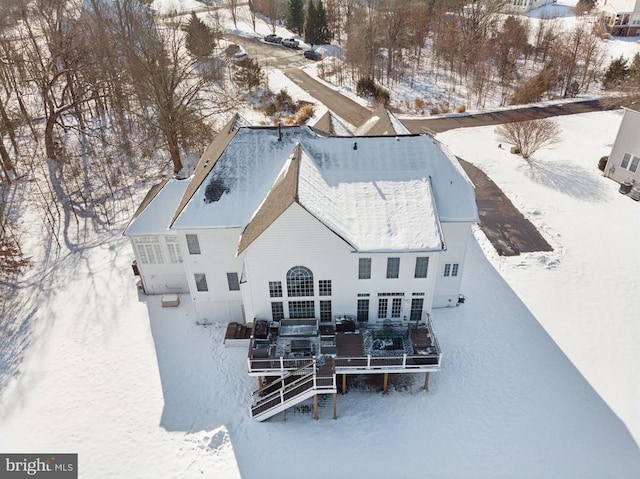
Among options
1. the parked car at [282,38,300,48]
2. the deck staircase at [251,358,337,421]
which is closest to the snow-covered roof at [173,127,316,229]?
the deck staircase at [251,358,337,421]

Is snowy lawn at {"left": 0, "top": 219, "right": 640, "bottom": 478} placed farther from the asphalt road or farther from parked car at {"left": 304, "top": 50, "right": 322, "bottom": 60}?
parked car at {"left": 304, "top": 50, "right": 322, "bottom": 60}

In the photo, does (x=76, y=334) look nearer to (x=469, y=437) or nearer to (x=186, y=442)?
(x=186, y=442)

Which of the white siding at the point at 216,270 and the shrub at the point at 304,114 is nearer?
the white siding at the point at 216,270

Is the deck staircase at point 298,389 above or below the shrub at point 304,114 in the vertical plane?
below

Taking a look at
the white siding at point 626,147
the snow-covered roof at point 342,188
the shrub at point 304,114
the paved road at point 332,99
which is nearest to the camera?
the snow-covered roof at point 342,188

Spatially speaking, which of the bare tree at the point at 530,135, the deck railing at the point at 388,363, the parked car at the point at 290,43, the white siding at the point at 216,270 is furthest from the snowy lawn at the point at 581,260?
the parked car at the point at 290,43

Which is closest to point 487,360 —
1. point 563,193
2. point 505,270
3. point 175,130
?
point 505,270

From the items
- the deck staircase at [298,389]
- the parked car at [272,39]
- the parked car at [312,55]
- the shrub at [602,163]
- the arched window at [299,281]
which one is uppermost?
the parked car at [272,39]

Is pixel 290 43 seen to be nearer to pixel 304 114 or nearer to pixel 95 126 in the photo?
pixel 304 114

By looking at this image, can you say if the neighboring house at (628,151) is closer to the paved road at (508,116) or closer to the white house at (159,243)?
the paved road at (508,116)
